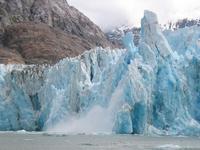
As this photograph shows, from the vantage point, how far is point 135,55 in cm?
5194

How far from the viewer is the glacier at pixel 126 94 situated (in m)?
48.8

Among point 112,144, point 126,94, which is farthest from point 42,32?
point 112,144

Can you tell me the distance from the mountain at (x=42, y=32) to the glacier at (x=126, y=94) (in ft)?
209

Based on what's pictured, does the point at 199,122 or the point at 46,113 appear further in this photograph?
the point at 46,113

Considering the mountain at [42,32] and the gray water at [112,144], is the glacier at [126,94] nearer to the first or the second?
the gray water at [112,144]

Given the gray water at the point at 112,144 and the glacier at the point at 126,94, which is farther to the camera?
the glacier at the point at 126,94

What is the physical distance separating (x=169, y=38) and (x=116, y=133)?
1407cm

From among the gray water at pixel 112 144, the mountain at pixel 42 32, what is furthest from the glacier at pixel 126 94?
the mountain at pixel 42 32

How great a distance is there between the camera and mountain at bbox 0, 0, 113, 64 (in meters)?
136

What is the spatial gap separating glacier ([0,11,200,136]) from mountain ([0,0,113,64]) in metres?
63.7

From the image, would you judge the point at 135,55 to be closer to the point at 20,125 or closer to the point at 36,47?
the point at 20,125

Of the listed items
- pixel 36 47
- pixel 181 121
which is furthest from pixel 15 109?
pixel 36 47

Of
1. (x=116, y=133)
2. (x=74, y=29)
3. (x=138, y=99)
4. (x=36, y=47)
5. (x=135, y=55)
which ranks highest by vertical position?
(x=74, y=29)

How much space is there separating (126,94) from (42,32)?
10548 cm
